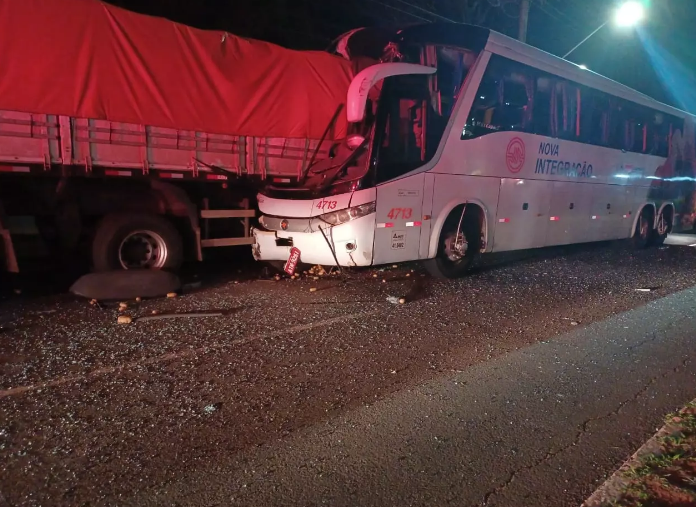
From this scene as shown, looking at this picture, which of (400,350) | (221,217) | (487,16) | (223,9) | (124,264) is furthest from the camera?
(487,16)

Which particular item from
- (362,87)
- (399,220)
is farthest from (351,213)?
(362,87)

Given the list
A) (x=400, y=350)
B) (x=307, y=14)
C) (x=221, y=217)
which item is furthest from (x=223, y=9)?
(x=400, y=350)

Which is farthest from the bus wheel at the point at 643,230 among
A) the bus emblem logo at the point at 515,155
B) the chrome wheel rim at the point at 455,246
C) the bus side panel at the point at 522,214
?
the chrome wheel rim at the point at 455,246

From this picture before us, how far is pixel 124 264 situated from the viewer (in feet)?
22.8

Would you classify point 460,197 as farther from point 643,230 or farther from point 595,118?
point 643,230

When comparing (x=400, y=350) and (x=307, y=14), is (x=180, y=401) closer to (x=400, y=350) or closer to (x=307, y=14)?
(x=400, y=350)

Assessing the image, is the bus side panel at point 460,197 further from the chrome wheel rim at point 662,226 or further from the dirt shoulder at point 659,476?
the chrome wheel rim at point 662,226

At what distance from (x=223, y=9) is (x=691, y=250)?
14096 mm

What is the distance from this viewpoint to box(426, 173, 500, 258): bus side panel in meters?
7.66

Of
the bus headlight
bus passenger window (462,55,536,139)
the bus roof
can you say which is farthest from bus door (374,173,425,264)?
the bus roof

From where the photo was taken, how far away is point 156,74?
20.5 ft

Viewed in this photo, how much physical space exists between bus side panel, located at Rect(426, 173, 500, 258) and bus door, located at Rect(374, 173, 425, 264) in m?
0.32

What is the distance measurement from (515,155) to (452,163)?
5.74 ft

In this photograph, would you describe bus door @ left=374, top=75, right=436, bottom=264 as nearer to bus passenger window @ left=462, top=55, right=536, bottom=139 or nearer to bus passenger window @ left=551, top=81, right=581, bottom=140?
bus passenger window @ left=462, top=55, right=536, bottom=139
